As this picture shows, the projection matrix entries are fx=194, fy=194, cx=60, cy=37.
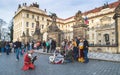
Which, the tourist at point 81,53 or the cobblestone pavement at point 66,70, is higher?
the tourist at point 81,53

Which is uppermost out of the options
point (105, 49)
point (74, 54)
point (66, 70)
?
point (105, 49)

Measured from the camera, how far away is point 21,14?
229 feet

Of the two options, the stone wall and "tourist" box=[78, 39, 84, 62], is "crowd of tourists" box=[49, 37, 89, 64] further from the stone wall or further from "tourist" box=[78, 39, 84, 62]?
the stone wall

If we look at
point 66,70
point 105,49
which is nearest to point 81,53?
point 66,70

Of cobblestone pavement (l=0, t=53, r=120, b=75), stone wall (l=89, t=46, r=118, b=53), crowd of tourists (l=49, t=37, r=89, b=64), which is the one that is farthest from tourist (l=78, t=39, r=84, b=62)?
stone wall (l=89, t=46, r=118, b=53)

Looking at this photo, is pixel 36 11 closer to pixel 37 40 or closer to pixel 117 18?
pixel 37 40

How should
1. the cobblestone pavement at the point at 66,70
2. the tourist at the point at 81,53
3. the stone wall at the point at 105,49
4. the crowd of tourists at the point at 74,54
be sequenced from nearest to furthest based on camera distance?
the cobblestone pavement at the point at 66,70
the crowd of tourists at the point at 74,54
the tourist at the point at 81,53
the stone wall at the point at 105,49

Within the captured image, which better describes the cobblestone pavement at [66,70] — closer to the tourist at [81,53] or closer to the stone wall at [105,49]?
the tourist at [81,53]

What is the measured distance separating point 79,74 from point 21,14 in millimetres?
63593

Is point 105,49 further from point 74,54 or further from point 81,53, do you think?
point 81,53

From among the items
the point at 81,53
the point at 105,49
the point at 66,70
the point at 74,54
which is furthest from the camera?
the point at 105,49

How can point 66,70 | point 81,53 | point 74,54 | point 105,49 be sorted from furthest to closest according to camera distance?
1. point 105,49
2. point 74,54
3. point 81,53
4. point 66,70

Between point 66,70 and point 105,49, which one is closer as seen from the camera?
point 66,70

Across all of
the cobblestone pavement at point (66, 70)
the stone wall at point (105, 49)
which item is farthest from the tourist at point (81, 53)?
the stone wall at point (105, 49)
